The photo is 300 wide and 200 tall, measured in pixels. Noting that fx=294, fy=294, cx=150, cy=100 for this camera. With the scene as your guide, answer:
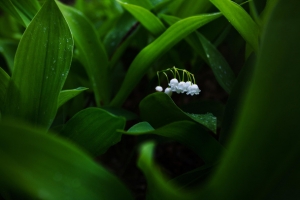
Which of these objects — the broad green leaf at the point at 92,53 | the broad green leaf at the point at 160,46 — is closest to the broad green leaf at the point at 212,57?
the broad green leaf at the point at 160,46

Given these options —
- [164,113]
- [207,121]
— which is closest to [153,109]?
[164,113]

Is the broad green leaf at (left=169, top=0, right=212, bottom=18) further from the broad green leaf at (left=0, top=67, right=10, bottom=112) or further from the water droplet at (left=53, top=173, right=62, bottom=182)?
the water droplet at (left=53, top=173, right=62, bottom=182)

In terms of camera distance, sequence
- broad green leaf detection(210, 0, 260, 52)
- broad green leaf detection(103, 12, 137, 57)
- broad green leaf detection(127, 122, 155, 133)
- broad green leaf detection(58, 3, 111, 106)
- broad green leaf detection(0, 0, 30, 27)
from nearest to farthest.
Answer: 1. broad green leaf detection(127, 122, 155, 133)
2. broad green leaf detection(210, 0, 260, 52)
3. broad green leaf detection(0, 0, 30, 27)
4. broad green leaf detection(58, 3, 111, 106)
5. broad green leaf detection(103, 12, 137, 57)

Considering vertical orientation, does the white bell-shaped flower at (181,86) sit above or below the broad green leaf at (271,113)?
below

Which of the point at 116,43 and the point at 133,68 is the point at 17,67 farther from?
the point at 116,43

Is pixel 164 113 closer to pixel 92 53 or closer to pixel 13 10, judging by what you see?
pixel 92 53

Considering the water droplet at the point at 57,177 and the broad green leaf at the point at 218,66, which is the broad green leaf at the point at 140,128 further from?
the broad green leaf at the point at 218,66

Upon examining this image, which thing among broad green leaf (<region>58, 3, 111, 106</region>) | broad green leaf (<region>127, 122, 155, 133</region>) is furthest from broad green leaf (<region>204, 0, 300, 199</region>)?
broad green leaf (<region>58, 3, 111, 106</region>)

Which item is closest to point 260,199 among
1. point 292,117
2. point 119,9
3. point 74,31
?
point 292,117
